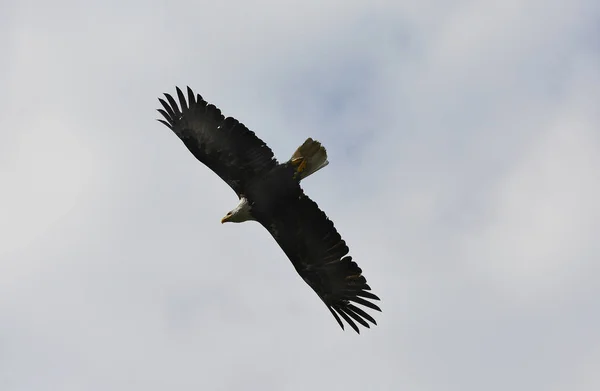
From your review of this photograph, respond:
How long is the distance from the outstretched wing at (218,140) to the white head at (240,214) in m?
0.34

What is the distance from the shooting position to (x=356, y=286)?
1862 centimetres

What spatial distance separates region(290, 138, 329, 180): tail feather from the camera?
18781mm

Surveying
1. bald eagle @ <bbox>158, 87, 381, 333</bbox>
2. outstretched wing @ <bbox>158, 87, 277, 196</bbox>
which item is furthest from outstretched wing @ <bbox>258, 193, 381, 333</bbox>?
outstretched wing @ <bbox>158, 87, 277, 196</bbox>

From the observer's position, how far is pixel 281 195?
18.6m

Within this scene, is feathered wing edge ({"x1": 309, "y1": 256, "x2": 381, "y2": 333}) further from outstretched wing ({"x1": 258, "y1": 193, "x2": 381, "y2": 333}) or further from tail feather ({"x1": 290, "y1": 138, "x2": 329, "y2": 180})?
tail feather ({"x1": 290, "y1": 138, "x2": 329, "y2": 180})

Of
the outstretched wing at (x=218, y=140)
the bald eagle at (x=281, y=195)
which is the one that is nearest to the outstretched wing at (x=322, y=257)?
the bald eagle at (x=281, y=195)

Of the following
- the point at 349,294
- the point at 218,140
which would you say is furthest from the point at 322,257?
the point at 218,140

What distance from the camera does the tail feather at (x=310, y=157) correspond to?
18.8 meters

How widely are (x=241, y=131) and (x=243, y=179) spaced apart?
1.00 m

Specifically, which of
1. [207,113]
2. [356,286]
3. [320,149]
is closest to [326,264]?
[356,286]

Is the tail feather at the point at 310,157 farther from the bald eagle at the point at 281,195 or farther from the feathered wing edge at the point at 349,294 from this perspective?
the feathered wing edge at the point at 349,294

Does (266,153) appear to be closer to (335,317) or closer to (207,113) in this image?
(207,113)

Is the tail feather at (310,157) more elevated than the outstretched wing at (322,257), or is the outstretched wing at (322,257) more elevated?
the tail feather at (310,157)

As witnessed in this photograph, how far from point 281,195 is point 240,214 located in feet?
2.98
